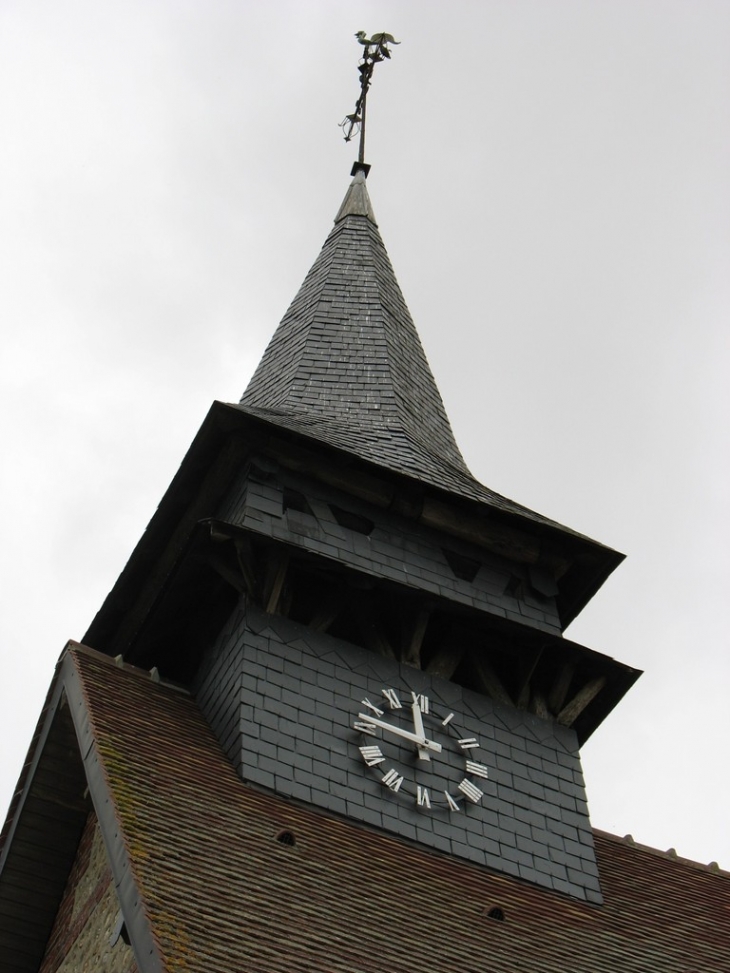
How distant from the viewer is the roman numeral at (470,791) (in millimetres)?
12422

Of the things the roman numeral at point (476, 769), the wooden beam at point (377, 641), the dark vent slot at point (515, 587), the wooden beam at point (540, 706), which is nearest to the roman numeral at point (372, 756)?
the roman numeral at point (476, 769)

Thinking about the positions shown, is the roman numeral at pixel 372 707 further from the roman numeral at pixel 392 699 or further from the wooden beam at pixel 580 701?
the wooden beam at pixel 580 701

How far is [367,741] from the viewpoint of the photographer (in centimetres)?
1233

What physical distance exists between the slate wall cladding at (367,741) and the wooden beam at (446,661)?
118 mm

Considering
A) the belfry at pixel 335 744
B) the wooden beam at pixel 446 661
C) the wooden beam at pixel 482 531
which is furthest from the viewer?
the wooden beam at pixel 482 531

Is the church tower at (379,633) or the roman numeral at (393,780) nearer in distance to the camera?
the roman numeral at (393,780)

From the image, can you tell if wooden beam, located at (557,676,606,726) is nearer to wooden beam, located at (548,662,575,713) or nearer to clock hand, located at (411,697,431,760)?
wooden beam, located at (548,662,575,713)

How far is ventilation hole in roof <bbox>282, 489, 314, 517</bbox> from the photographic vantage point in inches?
544

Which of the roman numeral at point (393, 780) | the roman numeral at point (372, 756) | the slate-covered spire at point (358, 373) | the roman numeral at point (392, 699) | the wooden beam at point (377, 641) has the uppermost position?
the slate-covered spire at point (358, 373)

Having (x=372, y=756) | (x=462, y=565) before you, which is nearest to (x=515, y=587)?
(x=462, y=565)

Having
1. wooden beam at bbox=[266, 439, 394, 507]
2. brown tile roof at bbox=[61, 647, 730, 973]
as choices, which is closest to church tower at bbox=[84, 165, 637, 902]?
wooden beam at bbox=[266, 439, 394, 507]

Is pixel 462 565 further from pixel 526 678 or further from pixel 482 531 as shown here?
pixel 526 678

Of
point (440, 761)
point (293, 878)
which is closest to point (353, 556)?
point (440, 761)

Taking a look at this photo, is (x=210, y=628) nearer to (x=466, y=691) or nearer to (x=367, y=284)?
(x=466, y=691)
